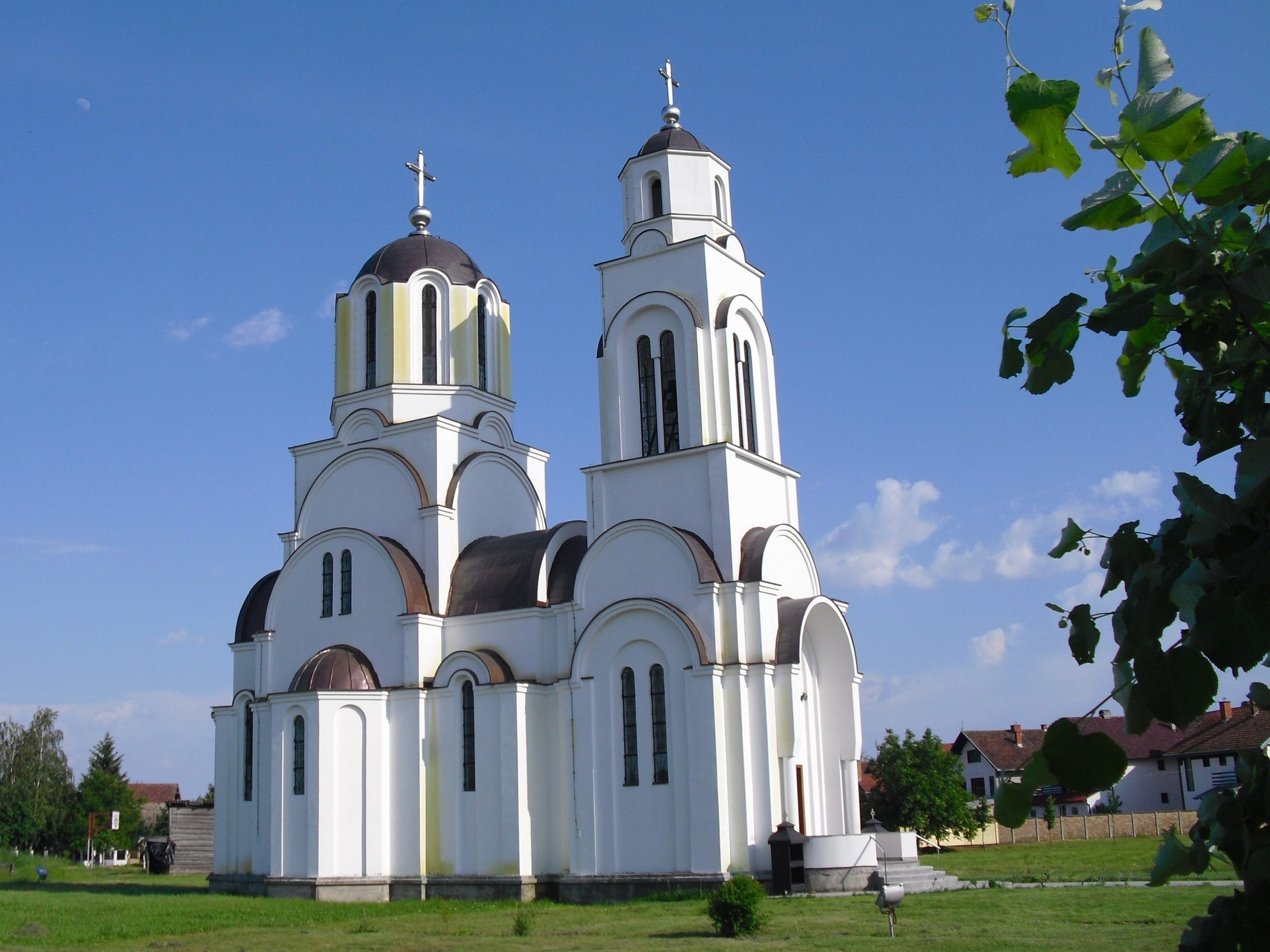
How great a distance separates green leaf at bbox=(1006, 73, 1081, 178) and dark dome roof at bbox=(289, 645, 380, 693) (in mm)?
22823

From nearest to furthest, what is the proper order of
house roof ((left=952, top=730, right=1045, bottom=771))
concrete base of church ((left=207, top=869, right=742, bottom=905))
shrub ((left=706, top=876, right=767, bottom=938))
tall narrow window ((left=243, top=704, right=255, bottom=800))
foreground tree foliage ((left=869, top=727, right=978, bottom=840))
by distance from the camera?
shrub ((left=706, top=876, right=767, bottom=938)) → concrete base of church ((left=207, top=869, right=742, bottom=905)) → tall narrow window ((left=243, top=704, right=255, bottom=800)) → foreground tree foliage ((left=869, top=727, right=978, bottom=840)) → house roof ((left=952, top=730, right=1045, bottom=771))

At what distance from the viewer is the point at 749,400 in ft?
78.3

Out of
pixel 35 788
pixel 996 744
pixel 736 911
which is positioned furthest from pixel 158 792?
pixel 736 911

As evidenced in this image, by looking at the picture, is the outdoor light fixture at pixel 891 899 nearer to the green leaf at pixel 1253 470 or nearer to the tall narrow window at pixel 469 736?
the tall narrow window at pixel 469 736

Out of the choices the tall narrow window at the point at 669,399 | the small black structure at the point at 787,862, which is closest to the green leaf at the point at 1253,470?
the small black structure at the point at 787,862

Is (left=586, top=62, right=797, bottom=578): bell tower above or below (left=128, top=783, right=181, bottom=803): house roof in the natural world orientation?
above

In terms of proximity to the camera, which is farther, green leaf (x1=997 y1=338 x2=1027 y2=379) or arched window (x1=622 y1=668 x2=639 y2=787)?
arched window (x1=622 y1=668 x2=639 y2=787)

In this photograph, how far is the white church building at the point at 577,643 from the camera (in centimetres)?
2092

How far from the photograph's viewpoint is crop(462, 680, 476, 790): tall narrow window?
2288 centimetres

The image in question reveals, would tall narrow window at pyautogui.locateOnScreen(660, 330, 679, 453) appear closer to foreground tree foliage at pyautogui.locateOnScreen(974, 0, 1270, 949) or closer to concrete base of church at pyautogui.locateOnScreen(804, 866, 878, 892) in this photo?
concrete base of church at pyautogui.locateOnScreen(804, 866, 878, 892)

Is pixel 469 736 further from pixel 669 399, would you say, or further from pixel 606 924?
pixel 669 399

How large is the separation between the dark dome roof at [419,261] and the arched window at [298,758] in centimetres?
1011

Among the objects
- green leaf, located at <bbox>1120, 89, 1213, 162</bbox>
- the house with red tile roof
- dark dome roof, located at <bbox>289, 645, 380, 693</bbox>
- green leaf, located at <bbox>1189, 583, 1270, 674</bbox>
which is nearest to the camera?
green leaf, located at <bbox>1189, 583, 1270, 674</bbox>

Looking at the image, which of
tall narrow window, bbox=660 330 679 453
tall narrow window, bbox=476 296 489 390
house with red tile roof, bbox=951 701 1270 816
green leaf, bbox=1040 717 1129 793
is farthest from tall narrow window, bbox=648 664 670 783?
house with red tile roof, bbox=951 701 1270 816
